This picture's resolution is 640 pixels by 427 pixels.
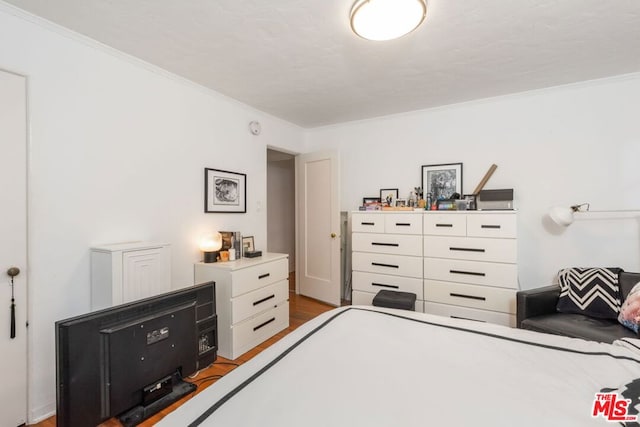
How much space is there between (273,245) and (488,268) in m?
3.69

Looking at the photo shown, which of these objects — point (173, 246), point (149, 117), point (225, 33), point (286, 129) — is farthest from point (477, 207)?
point (149, 117)

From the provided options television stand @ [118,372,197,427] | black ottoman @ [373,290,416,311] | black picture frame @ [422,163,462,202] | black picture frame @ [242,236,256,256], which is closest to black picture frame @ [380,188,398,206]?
black picture frame @ [422,163,462,202]

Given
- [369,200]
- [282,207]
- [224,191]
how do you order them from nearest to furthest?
[224,191], [369,200], [282,207]

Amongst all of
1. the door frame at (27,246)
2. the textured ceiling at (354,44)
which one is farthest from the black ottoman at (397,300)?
the door frame at (27,246)

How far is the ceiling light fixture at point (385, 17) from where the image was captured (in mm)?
1468

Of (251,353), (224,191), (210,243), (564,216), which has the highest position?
(224,191)

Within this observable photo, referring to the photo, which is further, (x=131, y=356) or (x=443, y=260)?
(x=443, y=260)

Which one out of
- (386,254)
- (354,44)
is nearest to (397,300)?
(386,254)

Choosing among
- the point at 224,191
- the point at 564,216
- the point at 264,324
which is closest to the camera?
the point at 564,216

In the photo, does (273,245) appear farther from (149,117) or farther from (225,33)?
(225,33)

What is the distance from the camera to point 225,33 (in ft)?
6.12

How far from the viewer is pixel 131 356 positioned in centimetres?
162

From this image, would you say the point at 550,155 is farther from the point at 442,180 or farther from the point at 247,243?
the point at 247,243

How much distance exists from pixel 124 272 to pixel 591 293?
340 cm
